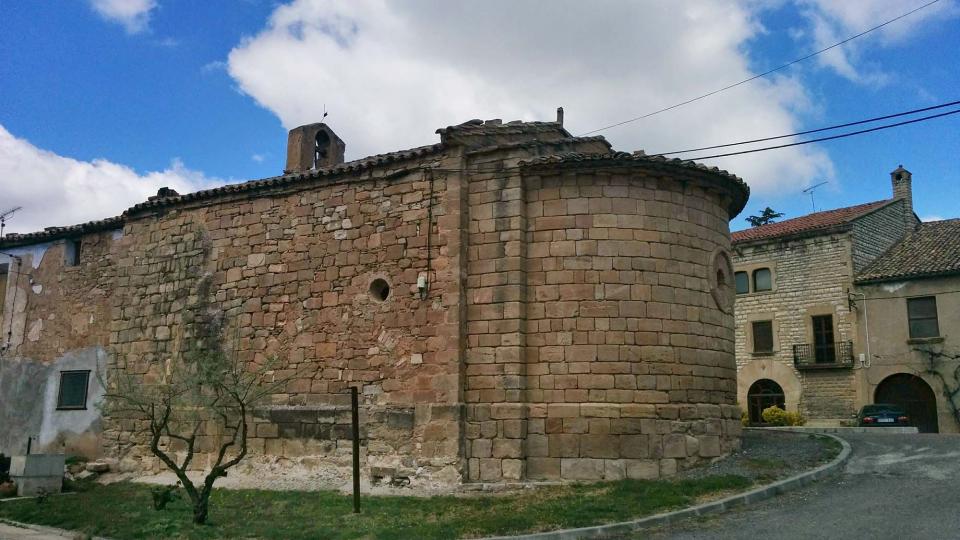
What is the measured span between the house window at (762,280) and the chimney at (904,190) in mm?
5713

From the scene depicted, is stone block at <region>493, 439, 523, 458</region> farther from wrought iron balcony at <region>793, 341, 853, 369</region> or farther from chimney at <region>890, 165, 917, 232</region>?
chimney at <region>890, 165, 917, 232</region>

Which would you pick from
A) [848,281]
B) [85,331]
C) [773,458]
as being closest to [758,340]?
[848,281]

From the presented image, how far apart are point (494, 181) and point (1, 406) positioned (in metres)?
12.9

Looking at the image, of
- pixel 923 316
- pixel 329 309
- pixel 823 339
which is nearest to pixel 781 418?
pixel 823 339

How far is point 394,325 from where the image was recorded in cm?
1353

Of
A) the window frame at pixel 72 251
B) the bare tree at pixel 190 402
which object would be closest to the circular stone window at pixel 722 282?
the bare tree at pixel 190 402

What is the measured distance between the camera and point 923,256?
26766 mm

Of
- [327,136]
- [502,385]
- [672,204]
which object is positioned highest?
[327,136]

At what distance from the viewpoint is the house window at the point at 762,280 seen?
2983 centimetres

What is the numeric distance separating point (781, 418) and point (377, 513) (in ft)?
65.5

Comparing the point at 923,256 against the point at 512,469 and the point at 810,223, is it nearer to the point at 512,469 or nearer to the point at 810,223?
the point at 810,223

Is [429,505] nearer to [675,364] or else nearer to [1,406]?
[675,364]

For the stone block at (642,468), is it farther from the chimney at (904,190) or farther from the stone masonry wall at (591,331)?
the chimney at (904,190)

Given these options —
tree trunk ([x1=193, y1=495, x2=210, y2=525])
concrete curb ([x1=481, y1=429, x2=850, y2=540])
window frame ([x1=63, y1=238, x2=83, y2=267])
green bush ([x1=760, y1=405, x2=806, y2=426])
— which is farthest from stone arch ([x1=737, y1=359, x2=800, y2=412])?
tree trunk ([x1=193, y1=495, x2=210, y2=525])
